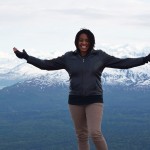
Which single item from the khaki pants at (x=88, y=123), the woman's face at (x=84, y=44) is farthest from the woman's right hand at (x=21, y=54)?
the khaki pants at (x=88, y=123)

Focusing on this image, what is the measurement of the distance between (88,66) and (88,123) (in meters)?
Result: 1.34

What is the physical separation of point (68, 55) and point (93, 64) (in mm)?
731

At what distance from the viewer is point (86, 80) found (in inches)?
469

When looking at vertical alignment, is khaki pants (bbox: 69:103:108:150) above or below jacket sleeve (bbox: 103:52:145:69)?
below

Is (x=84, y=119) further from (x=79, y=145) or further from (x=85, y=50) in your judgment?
(x=85, y=50)

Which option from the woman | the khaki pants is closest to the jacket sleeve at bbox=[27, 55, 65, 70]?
the woman

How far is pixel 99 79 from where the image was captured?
12102 mm

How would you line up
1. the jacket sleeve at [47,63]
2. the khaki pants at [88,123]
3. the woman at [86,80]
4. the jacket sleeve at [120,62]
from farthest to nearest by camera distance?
the jacket sleeve at [47,63], the jacket sleeve at [120,62], the woman at [86,80], the khaki pants at [88,123]

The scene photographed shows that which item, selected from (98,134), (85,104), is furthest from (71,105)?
(98,134)

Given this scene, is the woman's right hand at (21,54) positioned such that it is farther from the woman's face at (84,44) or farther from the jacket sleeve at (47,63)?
the woman's face at (84,44)

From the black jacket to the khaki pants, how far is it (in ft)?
1.24

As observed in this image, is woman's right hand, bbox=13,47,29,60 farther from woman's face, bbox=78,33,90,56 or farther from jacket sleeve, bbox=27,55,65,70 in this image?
woman's face, bbox=78,33,90,56

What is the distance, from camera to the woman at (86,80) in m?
11.8

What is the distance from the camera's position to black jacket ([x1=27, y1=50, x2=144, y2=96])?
1191 centimetres
